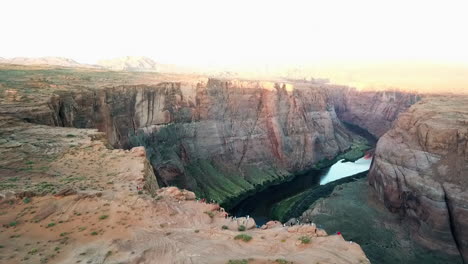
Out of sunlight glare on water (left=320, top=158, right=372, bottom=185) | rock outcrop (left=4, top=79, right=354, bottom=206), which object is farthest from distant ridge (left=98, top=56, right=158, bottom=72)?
sunlight glare on water (left=320, top=158, right=372, bottom=185)

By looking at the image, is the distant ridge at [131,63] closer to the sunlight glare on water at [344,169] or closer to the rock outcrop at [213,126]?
the rock outcrop at [213,126]

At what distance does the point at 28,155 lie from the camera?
2559 centimetres

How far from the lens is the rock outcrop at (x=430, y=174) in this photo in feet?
124

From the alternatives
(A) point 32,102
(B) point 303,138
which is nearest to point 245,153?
(B) point 303,138

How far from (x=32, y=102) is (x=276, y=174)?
45599 mm

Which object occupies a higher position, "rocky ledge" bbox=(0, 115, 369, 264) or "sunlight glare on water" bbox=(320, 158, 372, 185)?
"rocky ledge" bbox=(0, 115, 369, 264)

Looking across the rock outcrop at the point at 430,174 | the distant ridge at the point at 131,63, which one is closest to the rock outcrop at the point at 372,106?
the rock outcrop at the point at 430,174

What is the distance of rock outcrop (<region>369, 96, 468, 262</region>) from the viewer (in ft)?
124

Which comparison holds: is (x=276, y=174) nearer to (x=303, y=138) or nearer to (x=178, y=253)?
(x=303, y=138)

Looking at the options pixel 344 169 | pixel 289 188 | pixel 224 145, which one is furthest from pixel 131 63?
pixel 289 188

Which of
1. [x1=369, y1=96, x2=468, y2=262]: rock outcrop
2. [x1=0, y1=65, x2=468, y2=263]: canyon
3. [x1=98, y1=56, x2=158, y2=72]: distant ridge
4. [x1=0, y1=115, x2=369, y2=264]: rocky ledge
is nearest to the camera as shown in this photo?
[x1=0, y1=115, x2=369, y2=264]: rocky ledge

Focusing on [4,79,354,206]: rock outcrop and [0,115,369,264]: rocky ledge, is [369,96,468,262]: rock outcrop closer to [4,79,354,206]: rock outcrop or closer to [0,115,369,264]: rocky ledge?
[4,79,354,206]: rock outcrop

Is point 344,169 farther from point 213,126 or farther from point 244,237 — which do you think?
point 244,237

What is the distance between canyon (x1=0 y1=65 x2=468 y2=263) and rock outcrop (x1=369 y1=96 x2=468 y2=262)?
0.12 m
